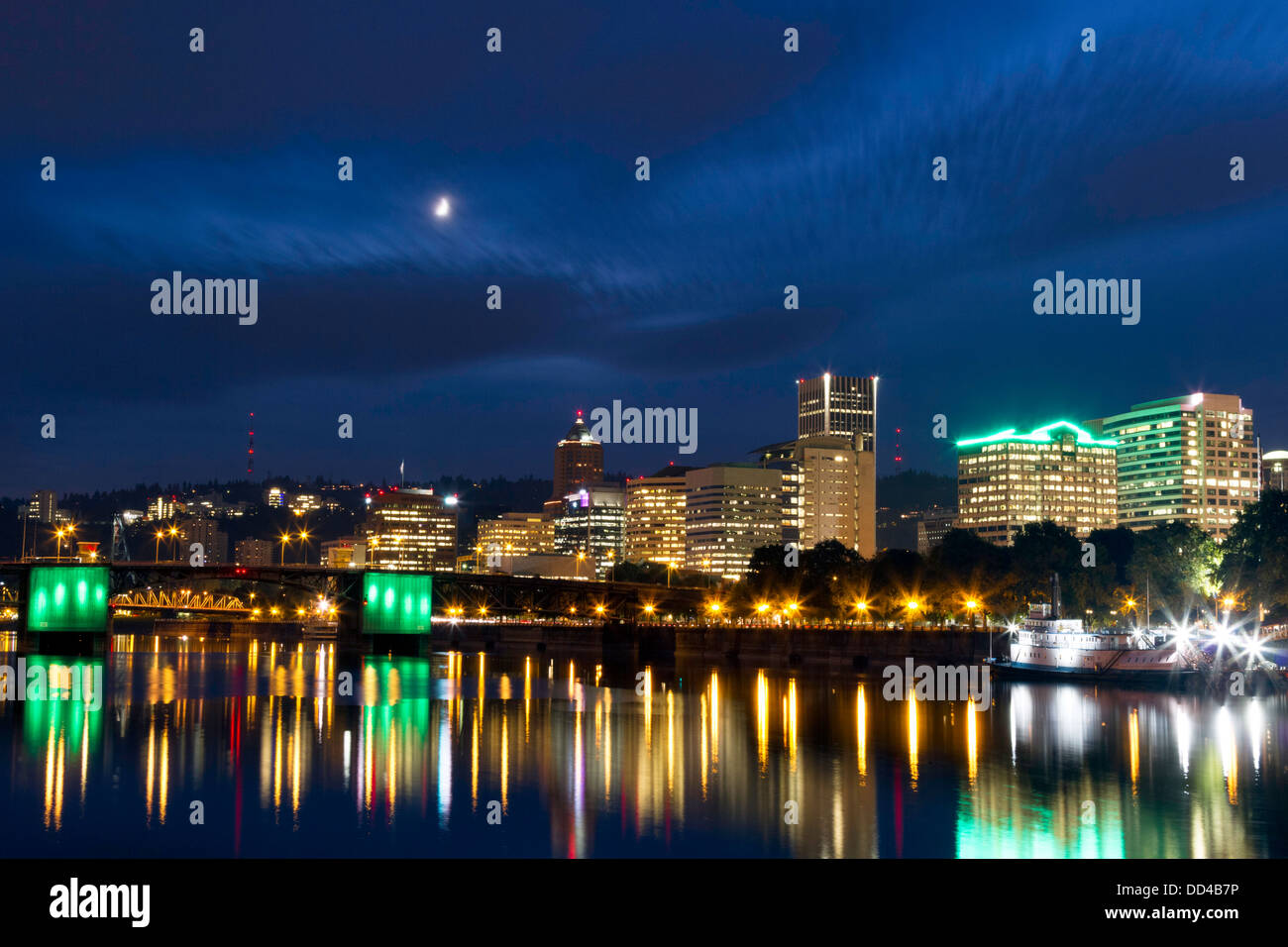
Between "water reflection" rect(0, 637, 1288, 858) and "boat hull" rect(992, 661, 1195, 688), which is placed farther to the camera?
"boat hull" rect(992, 661, 1195, 688)

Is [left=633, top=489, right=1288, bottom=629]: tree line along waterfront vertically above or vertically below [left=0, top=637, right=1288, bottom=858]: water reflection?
above

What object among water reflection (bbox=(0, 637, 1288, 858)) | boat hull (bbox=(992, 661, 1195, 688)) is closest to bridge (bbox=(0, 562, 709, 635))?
water reflection (bbox=(0, 637, 1288, 858))

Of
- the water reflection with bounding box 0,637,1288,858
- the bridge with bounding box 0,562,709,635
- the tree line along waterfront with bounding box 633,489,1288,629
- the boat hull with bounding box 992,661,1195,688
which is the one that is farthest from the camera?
the bridge with bounding box 0,562,709,635

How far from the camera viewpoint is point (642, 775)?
52.2 meters

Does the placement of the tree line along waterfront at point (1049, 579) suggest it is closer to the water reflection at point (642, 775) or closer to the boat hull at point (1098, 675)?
the boat hull at point (1098, 675)

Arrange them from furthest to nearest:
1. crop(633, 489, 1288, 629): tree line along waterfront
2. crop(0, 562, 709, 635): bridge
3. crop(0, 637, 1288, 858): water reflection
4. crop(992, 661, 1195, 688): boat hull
A: crop(0, 562, 709, 635): bridge
crop(633, 489, 1288, 629): tree line along waterfront
crop(992, 661, 1195, 688): boat hull
crop(0, 637, 1288, 858): water reflection

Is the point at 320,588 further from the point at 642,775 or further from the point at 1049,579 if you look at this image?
the point at 642,775

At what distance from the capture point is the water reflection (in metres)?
39.0

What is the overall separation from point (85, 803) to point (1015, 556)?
11878 centimetres

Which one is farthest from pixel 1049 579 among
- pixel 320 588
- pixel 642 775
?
pixel 320 588

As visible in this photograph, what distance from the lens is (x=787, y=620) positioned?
16662 cm

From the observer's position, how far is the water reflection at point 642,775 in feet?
128

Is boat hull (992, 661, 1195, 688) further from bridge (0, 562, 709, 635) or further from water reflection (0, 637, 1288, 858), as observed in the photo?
bridge (0, 562, 709, 635)
